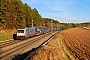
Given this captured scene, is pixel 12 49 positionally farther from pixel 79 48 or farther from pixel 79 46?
pixel 79 48

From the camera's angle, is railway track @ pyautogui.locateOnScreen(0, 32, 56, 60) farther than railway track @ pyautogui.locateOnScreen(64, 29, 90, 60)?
Yes

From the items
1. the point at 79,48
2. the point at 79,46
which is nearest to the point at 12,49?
the point at 79,46

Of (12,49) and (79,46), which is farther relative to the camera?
(12,49)

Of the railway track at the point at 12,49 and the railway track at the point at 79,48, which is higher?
the railway track at the point at 79,48

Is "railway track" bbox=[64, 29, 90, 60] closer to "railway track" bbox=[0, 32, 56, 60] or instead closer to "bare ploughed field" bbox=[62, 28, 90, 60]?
"bare ploughed field" bbox=[62, 28, 90, 60]

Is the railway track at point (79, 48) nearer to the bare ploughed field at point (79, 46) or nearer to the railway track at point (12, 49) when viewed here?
the bare ploughed field at point (79, 46)

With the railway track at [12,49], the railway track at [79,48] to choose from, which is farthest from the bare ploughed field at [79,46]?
the railway track at [12,49]

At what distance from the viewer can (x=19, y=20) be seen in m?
74.4

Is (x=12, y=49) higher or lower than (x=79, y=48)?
lower

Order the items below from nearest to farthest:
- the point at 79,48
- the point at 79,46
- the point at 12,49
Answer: the point at 79,48 < the point at 79,46 < the point at 12,49

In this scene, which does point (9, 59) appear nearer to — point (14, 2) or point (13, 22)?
point (13, 22)

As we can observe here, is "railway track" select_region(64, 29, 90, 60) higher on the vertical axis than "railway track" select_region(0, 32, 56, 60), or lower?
higher

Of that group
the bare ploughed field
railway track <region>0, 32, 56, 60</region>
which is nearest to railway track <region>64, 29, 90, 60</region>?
the bare ploughed field

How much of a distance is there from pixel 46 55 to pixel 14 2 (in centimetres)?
6255
